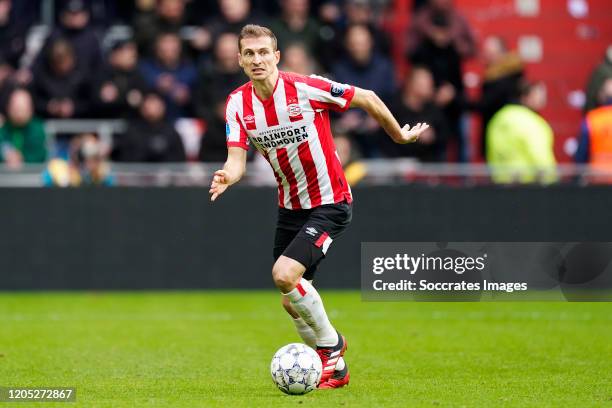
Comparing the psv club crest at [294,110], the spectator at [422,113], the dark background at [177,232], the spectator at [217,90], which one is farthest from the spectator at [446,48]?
the psv club crest at [294,110]

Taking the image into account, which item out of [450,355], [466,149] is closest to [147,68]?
[466,149]

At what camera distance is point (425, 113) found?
52.7 ft

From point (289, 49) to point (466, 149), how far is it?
2994 millimetres

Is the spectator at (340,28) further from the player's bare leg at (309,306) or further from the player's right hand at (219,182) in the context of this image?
the player's right hand at (219,182)

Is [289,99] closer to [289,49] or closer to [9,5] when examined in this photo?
[289,49]

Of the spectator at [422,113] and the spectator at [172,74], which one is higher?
the spectator at [172,74]

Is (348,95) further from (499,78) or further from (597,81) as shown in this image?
(597,81)

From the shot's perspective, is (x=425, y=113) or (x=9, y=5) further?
(x=9, y=5)

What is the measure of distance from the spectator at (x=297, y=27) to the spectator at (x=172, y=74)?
128cm

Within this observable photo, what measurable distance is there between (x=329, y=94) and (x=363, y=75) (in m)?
8.05

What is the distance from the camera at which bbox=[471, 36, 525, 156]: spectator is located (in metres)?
15.7

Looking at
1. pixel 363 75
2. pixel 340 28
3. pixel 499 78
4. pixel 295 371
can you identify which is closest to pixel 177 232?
pixel 363 75

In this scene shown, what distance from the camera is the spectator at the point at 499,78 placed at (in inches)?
619

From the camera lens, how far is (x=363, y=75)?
16375mm
